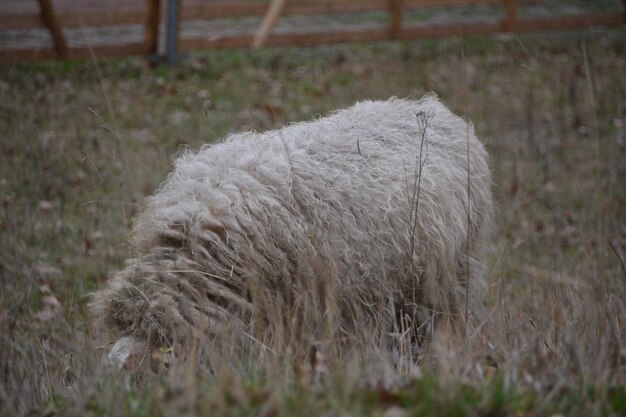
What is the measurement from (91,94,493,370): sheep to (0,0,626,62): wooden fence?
19.3 ft

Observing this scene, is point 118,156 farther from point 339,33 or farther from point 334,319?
point 339,33

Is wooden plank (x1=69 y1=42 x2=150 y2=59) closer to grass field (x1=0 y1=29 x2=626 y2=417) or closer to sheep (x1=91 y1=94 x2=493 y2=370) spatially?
grass field (x1=0 y1=29 x2=626 y2=417)

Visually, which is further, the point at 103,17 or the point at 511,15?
the point at 511,15

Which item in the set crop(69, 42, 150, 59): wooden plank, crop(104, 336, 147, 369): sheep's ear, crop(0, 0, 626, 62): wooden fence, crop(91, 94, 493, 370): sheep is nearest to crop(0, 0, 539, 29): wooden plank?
crop(0, 0, 626, 62): wooden fence

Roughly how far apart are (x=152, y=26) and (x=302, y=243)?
788 cm

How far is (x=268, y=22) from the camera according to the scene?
1125 centimetres

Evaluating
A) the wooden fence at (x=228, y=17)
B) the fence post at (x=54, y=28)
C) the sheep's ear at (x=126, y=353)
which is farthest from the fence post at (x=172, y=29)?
the sheep's ear at (x=126, y=353)

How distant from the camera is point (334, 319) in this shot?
3.50 metres

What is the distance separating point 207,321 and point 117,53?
7983mm

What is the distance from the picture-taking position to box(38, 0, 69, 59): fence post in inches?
395

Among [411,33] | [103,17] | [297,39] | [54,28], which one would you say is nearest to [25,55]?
[54,28]

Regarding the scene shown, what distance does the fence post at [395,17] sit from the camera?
1170 centimetres

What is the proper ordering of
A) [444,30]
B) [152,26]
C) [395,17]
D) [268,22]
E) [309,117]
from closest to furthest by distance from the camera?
[309,117]
[152,26]
[268,22]
[395,17]
[444,30]

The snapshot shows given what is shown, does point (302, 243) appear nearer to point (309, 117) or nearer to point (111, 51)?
point (309, 117)
